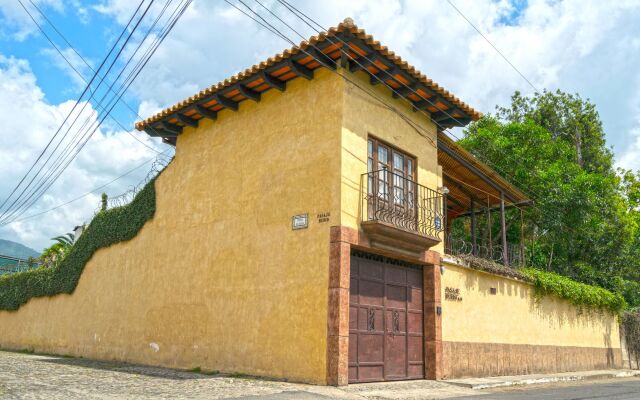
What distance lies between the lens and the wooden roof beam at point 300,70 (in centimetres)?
1155

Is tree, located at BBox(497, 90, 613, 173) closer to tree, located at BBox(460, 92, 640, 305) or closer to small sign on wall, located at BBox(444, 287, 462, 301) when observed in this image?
tree, located at BBox(460, 92, 640, 305)

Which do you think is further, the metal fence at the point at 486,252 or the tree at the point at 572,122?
the tree at the point at 572,122

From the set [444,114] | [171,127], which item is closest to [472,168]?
[444,114]

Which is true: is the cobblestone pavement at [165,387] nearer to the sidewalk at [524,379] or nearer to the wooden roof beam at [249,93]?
the sidewalk at [524,379]

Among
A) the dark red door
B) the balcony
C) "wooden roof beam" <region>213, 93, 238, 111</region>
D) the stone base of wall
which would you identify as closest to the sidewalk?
the stone base of wall

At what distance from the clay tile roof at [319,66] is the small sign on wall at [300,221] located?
3.29 meters

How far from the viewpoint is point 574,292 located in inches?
736

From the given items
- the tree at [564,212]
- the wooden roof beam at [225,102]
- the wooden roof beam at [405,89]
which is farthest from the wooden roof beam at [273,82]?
the tree at [564,212]

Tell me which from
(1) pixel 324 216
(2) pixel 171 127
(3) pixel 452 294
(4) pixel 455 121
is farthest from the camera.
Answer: (2) pixel 171 127

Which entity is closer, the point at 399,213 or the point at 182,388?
the point at 182,388

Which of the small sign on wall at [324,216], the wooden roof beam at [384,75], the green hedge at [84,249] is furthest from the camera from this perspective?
the green hedge at [84,249]

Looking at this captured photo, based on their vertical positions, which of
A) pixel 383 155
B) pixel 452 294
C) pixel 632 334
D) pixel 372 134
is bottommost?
pixel 632 334

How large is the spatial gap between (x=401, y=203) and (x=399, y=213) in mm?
467

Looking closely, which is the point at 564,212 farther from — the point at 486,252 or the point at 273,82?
the point at 273,82
